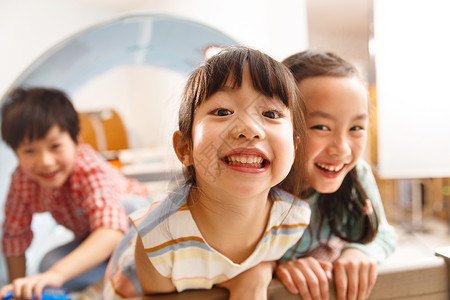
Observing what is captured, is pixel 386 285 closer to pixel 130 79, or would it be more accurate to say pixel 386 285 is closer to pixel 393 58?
pixel 393 58

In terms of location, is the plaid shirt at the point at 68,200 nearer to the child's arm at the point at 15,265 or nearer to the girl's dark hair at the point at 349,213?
the child's arm at the point at 15,265

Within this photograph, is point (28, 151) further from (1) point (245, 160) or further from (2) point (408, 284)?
(2) point (408, 284)

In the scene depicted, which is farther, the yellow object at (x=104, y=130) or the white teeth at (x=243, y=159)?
the yellow object at (x=104, y=130)

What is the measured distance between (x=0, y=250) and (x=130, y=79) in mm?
2257

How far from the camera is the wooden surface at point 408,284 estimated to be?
426 millimetres

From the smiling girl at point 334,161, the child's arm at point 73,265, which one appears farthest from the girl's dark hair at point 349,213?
the child's arm at point 73,265

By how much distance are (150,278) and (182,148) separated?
19 cm

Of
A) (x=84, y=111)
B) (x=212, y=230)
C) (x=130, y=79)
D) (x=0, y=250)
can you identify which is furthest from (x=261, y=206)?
(x=130, y=79)

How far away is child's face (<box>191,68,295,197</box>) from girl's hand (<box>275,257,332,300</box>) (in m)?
0.16

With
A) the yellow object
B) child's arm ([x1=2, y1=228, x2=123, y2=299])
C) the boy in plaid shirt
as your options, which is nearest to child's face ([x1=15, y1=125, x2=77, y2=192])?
the boy in plaid shirt

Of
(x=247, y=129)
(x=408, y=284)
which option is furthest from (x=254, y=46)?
(x=408, y=284)

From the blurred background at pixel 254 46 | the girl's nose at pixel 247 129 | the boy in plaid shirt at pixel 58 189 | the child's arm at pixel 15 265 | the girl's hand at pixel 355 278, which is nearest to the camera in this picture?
the girl's nose at pixel 247 129

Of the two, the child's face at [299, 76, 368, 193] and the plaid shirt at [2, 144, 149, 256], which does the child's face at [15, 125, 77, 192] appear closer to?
the plaid shirt at [2, 144, 149, 256]

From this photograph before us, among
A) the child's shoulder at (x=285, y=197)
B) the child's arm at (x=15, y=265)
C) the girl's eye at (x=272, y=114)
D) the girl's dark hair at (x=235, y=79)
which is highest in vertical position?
the girl's dark hair at (x=235, y=79)
